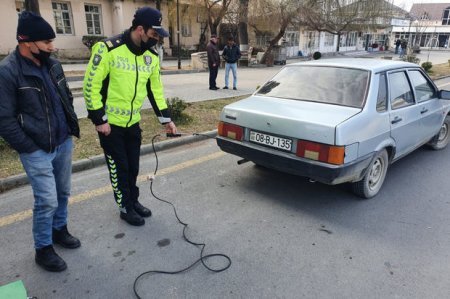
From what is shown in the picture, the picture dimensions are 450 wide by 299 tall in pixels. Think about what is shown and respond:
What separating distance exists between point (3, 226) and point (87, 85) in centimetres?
166

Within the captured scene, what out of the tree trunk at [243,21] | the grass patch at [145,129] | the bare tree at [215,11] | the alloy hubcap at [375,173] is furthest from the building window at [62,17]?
the alloy hubcap at [375,173]

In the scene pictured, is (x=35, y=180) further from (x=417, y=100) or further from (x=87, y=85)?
(x=417, y=100)

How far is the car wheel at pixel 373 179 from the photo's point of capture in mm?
3877

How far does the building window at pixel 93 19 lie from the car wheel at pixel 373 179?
2291cm

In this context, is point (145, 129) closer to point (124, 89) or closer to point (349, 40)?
point (124, 89)

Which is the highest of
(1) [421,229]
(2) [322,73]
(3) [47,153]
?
(2) [322,73]

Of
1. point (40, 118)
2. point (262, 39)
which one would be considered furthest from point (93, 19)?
point (40, 118)

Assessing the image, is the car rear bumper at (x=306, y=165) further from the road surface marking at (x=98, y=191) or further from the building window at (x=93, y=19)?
the building window at (x=93, y=19)

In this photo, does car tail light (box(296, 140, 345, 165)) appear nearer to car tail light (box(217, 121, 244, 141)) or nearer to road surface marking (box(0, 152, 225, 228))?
car tail light (box(217, 121, 244, 141))

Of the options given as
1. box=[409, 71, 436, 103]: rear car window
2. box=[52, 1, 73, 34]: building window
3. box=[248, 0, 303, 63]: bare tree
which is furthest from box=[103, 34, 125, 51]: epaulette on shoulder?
box=[52, 1, 73, 34]: building window

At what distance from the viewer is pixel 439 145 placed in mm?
5969

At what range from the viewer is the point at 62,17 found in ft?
70.4

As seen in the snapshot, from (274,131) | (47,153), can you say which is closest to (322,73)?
(274,131)

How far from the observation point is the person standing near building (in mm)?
2879
